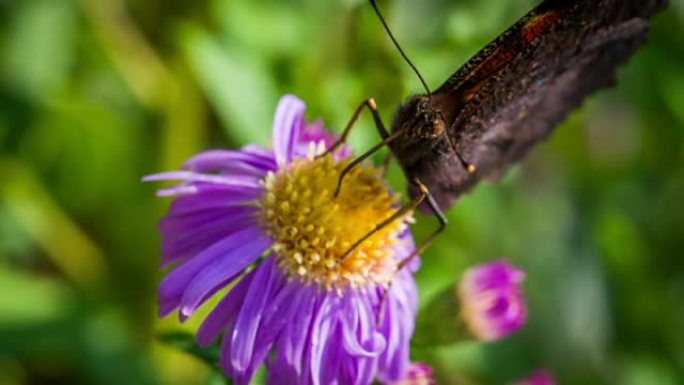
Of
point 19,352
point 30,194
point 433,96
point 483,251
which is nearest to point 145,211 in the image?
point 30,194

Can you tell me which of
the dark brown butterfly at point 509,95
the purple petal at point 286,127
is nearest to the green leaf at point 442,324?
the dark brown butterfly at point 509,95

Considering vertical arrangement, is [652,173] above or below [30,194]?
below

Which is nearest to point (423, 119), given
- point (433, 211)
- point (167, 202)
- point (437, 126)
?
point (437, 126)

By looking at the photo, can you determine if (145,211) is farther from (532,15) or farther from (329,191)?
(532,15)

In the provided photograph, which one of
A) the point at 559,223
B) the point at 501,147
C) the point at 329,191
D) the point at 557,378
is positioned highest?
the point at 329,191

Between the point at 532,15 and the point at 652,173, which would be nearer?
the point at 532,15

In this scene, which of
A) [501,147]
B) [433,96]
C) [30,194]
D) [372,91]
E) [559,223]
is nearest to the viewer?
[433,96]
